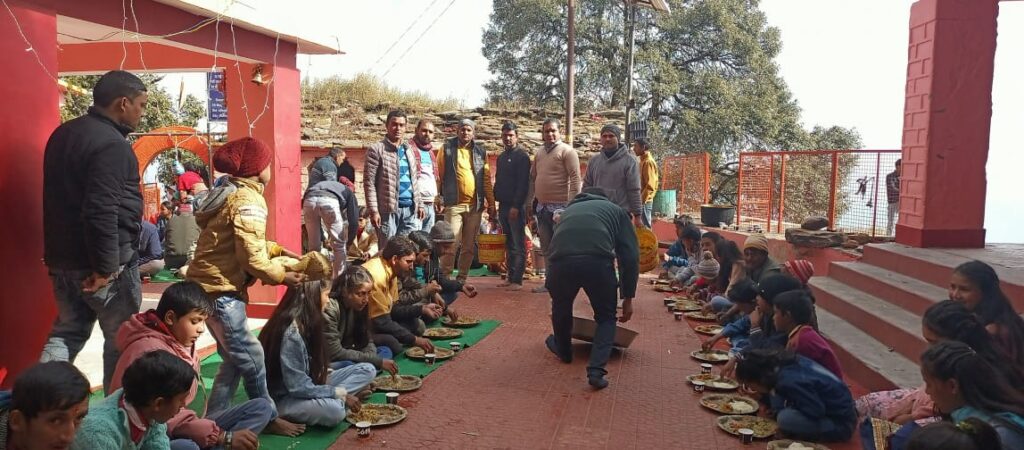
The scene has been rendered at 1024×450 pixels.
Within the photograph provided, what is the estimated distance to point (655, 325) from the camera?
6.86m

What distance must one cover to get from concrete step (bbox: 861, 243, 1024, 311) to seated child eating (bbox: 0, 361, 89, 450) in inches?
214

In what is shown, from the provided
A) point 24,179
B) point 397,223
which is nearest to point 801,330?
point 397,223

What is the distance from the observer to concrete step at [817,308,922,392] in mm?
4480

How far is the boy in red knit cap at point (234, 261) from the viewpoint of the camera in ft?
11.6

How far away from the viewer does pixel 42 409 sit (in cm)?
217

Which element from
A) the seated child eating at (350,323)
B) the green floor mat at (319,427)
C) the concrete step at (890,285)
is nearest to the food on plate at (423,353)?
the green floor mat at (319,427)

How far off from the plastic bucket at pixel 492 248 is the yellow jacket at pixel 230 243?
15.8 ft

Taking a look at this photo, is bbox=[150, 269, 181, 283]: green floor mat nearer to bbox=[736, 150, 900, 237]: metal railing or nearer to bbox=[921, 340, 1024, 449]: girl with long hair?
bbox=[921, 340, 1024, 449]: girl with long hair

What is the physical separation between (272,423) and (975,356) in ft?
11.0

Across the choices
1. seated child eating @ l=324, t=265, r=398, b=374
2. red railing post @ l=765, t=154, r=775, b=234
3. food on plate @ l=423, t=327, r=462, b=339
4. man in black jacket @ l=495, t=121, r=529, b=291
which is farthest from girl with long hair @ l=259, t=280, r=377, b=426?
red railing post @ l=765, t=154, r=775, b=234

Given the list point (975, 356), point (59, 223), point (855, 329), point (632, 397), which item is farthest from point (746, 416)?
point (59, 223)

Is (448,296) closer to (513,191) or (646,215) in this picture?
(513,191)

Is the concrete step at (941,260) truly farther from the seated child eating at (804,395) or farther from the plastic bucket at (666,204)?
the plastic bucket at (666,204)

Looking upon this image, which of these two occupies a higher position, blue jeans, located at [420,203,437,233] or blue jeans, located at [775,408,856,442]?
blue jeans, located at [420,203,437,233]
